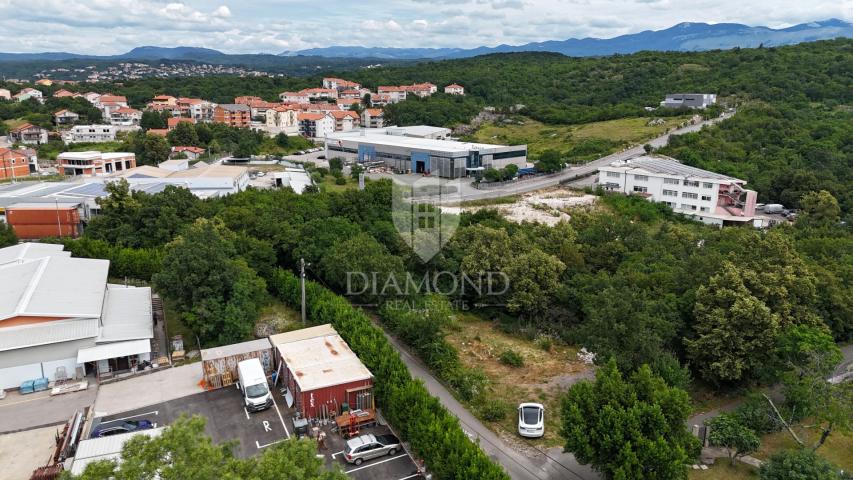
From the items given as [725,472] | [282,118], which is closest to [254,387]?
[725,472]

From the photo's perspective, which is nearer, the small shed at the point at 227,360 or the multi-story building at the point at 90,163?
the small shed at the point at 227,360

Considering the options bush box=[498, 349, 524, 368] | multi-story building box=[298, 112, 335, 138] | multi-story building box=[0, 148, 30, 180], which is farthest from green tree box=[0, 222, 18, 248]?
multi-story building box=[298, 112, 335, 138]

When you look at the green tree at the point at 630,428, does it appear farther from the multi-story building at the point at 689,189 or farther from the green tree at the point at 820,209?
the multi-story building at the point at 689,189

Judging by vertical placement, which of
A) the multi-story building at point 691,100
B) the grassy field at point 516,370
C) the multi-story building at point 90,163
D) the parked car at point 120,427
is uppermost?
the multi-story building at point 691,100

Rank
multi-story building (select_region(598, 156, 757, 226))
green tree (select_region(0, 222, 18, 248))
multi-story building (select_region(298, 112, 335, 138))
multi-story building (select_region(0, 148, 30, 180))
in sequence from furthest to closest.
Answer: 1. multi-story building (select_region(298, 112, 335, 138))
2. multi-story building (select_region(0, 148, 30, 180))
3. multi-story building (select_region(598, 156, 757, 226))
4. green tree (select_region(0, 222, 18, 248))

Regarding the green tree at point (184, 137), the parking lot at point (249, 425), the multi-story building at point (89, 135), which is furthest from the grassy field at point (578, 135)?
the parking lot at point (249, 425)

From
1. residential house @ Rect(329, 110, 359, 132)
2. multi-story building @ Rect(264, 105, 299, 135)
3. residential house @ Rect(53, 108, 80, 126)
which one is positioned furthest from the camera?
residential house @ Rect(329, 110, 359, 132)

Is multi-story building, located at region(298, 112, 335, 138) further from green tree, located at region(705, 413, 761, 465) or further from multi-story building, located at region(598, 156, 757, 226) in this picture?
green tree, located at region(705, 413, 761, 465)
